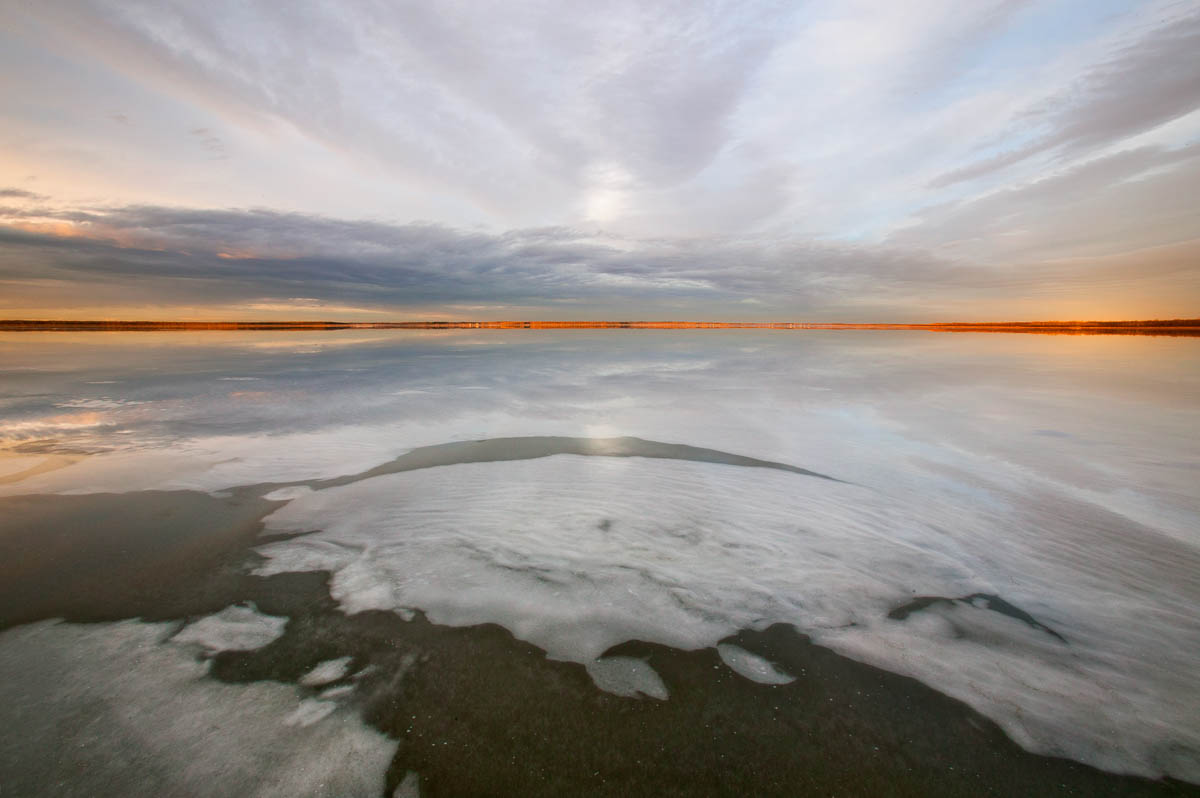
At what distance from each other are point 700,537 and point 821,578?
898 millimetres

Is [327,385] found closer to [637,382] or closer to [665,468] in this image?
[637,382]

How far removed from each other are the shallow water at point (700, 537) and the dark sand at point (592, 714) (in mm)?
78

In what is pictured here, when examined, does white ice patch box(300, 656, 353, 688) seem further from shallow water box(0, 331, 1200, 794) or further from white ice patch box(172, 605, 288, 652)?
white ice patch box(172, 605, 288, 652)

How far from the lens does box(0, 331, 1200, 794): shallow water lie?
2365 mm

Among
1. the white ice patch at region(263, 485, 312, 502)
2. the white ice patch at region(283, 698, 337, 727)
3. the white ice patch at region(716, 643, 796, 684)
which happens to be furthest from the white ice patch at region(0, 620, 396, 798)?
the white ice patch at region(263, 485, 312, 502)

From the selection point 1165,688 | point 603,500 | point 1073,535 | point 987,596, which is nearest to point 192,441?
point 603,500

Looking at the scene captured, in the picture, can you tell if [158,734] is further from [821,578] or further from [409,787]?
[821,578]

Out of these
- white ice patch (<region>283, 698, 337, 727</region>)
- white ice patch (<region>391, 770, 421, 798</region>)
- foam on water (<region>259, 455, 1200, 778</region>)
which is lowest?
white ice patch (<region>391, 770, 421, 798</region>)

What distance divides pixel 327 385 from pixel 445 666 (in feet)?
38.1

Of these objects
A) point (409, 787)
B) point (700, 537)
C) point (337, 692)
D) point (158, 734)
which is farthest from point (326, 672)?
point (700, 537)

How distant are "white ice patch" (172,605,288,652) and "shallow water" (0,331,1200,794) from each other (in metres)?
0.01

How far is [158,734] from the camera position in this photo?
1941 millimetres

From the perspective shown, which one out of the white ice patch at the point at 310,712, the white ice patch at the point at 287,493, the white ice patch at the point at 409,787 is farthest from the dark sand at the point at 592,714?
the white ice patch at the point at 287,493

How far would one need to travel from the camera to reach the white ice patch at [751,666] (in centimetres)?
231
